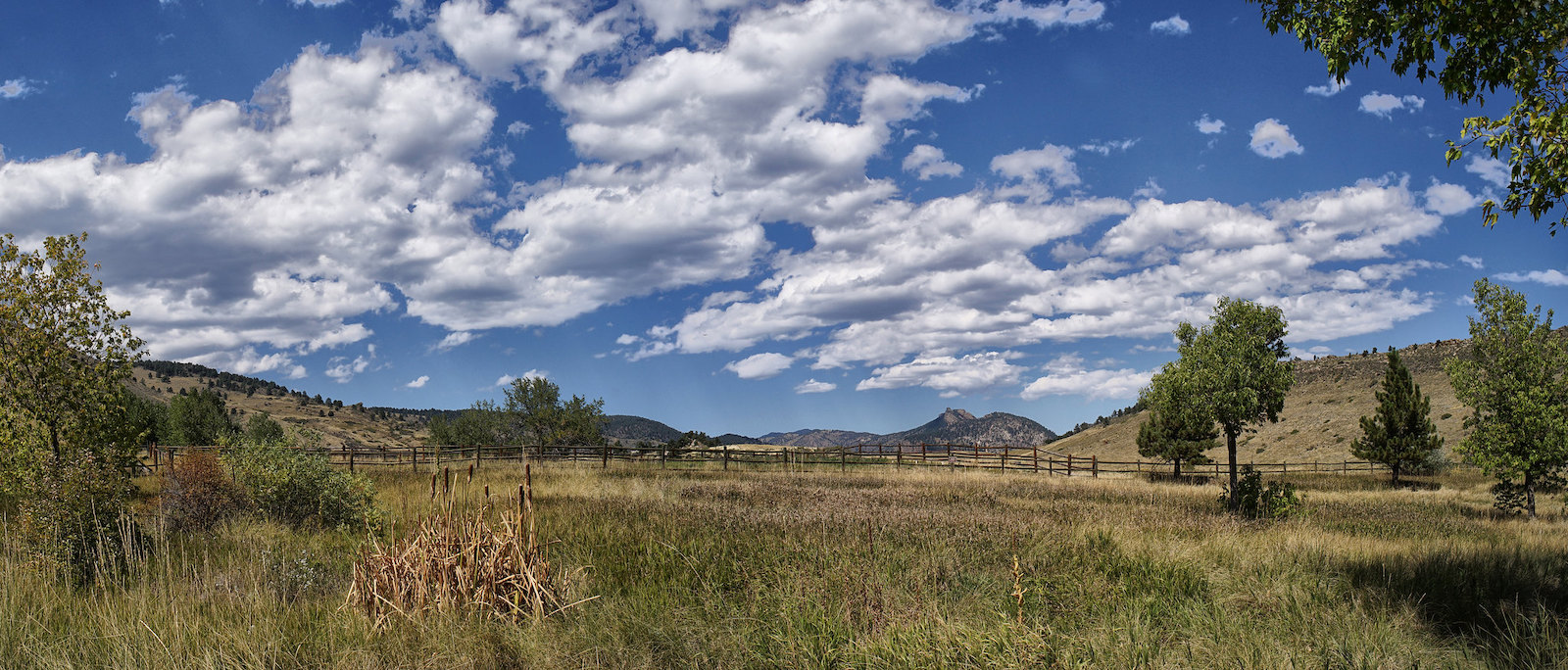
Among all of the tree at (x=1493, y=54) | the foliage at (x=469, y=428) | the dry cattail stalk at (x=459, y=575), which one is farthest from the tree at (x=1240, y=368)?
the foliage at (x=469, y=428)

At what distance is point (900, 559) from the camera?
26.4 ft

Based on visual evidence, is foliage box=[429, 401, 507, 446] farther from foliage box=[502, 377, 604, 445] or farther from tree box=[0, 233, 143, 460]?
tree box=[0, 233, 143, 460]

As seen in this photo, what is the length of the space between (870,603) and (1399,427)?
42.8 meters

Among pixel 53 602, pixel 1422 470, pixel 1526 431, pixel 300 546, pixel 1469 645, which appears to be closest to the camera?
pixel 1469 645

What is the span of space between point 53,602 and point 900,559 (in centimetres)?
812

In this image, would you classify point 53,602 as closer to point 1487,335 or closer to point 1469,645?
point 1469,645

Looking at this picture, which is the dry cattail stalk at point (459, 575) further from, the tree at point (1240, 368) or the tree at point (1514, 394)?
the tree at point (1514, 394)

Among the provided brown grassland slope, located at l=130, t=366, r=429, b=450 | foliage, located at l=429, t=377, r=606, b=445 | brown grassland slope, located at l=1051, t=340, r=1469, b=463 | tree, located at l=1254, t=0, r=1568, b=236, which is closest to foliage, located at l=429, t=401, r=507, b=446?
foliage, located at l=429, t=377, r=606, b=445

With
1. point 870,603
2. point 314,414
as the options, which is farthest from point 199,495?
point 314,414

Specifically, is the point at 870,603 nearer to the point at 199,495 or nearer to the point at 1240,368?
the point at 199,495

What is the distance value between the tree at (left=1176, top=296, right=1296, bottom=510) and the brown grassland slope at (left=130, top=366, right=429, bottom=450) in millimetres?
130076

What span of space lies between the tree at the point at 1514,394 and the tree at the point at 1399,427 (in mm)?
18146

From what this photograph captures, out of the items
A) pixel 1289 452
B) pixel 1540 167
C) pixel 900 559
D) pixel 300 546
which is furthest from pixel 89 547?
pixel 1289 452

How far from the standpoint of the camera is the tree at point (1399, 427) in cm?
3659
